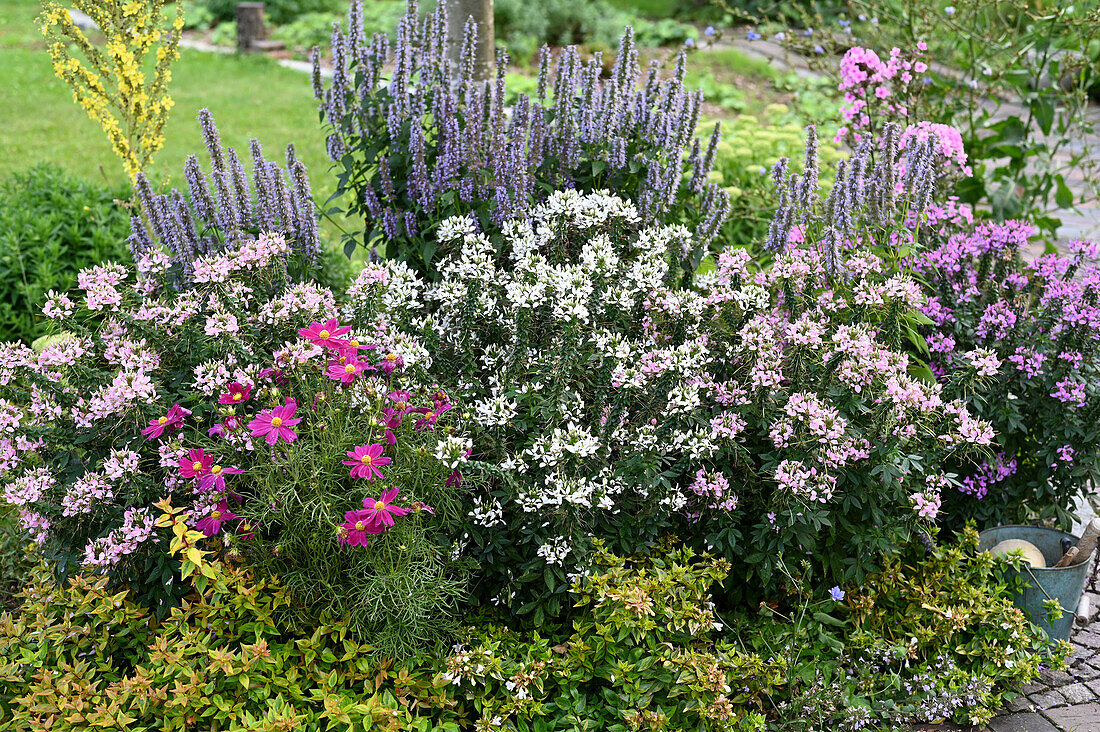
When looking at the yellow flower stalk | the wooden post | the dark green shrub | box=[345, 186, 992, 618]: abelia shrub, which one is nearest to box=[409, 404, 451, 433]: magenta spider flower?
box=[345, 186, 992, 618]: abelia shrub

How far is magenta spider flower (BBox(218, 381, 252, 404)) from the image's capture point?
2.40m

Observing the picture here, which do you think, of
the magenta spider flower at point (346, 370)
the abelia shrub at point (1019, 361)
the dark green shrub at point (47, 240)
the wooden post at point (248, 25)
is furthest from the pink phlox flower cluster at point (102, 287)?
the wooden post at point (248, 25)

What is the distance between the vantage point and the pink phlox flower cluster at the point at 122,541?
95.6 inches

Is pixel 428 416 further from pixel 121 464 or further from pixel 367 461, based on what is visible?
pixel 121 464

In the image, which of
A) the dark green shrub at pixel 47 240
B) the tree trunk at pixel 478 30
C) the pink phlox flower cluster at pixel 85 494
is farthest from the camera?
the dark green shrub at pixel 47 240

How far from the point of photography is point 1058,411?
10.0ft

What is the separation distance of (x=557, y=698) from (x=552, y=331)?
3.58ft

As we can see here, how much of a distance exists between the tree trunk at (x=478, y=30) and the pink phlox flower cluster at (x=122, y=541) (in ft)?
8.08

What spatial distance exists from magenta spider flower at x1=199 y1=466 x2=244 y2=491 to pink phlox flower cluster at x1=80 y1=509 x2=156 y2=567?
7.1 inches

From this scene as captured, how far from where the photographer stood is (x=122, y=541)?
2.46m

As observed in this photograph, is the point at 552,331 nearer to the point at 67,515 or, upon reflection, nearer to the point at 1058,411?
the point at 67,515

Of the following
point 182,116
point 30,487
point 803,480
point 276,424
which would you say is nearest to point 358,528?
point 276,424

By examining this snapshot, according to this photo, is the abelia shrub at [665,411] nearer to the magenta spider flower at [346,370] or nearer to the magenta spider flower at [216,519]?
the magenta spider flower at [346,370]

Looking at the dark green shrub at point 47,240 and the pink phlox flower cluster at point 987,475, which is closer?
the pink phlox flower cluster at point 987,475
